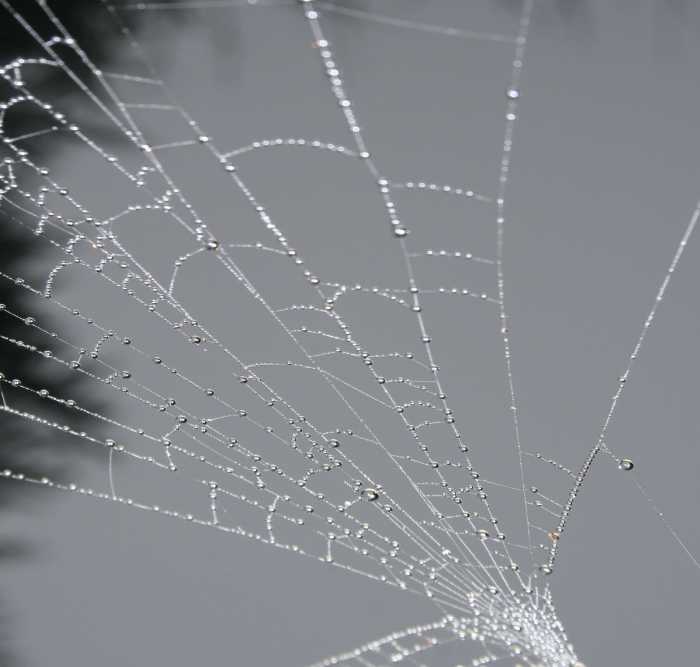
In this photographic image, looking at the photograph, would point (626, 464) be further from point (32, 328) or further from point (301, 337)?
point (32, 328)

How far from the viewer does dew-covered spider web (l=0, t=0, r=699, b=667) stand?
→ 5.09 ft

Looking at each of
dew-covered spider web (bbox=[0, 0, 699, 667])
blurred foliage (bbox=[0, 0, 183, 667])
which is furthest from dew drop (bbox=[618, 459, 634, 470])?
blurred foliage (bbox=[0, 0, 183, 667])

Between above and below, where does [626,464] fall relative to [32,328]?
below

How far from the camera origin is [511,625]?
1.41 meters

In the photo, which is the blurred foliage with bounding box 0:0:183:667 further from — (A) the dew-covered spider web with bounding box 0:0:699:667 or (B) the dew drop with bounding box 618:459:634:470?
(B) the dew drop with bounding box 618:459:634:470

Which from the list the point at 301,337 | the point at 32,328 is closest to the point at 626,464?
the point at 301,337

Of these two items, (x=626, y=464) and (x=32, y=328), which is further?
(x=32, y=328)

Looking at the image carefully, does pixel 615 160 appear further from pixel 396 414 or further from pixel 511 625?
pixel 511 625

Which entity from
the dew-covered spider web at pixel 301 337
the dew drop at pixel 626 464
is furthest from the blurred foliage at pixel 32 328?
the dew drop at pixel 626 464

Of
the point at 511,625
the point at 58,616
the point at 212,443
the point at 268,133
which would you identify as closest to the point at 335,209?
the point at 268,133

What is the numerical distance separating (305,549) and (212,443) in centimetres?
28

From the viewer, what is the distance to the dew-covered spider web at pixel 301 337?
1.55 meters

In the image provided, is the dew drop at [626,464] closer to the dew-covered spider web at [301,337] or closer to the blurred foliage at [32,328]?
the dew-covered spider web at [301,337]

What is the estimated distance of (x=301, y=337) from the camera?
166cm
